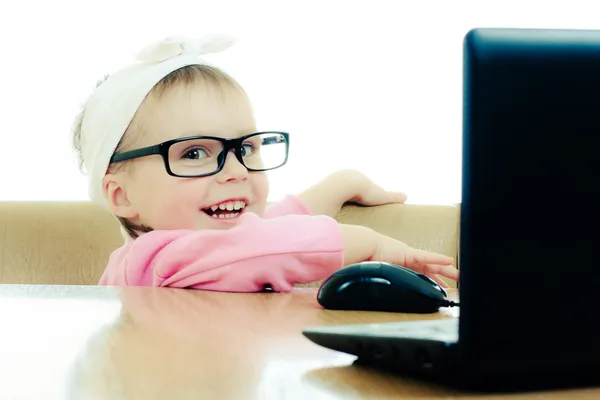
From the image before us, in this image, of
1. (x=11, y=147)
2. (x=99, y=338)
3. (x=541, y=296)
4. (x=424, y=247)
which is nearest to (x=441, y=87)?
(x=424, y=247)

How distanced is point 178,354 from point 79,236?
1111 mm

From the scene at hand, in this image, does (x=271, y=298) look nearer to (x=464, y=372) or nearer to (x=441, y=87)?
(x=464, y=372)

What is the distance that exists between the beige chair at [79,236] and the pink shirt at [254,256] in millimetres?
553

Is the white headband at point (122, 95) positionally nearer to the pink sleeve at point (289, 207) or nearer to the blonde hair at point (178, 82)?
the blonde hair at point (178, 82)

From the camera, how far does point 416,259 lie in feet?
3.42

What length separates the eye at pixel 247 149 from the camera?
1.26 metres

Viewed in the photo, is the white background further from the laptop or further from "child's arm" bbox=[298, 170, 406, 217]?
the laptop

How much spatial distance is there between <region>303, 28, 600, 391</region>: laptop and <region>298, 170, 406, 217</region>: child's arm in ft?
3.63

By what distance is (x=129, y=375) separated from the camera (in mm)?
427

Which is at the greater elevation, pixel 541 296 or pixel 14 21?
pixel 14 21

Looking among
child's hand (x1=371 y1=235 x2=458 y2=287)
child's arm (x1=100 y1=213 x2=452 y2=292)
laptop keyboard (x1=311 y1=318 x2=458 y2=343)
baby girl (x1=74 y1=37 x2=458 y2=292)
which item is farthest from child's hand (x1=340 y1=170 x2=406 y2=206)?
laptop keyboard (x1=311 y1=318 x2=458 y2=343)

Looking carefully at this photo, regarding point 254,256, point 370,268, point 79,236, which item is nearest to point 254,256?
point 254,256

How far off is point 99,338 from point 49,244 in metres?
1.05

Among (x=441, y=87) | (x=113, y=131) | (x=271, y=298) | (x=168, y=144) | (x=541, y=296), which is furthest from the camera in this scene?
(x=441, y=87)
